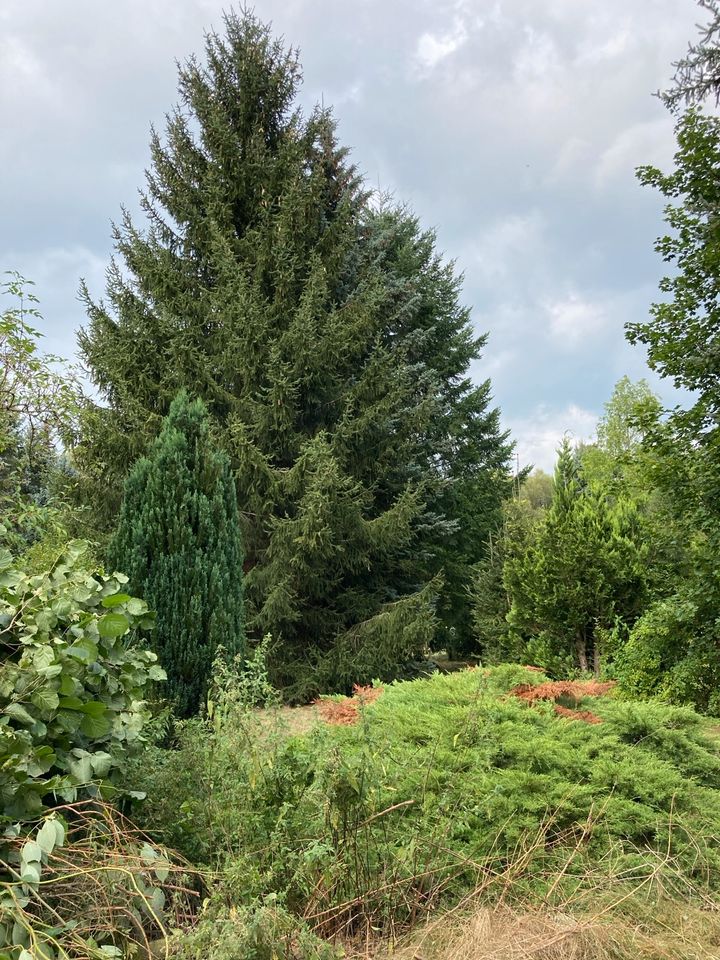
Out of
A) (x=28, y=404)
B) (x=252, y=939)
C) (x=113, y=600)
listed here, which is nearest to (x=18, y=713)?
(x=113, y=600)

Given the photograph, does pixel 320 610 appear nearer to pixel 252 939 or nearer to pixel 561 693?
pixel 561 693

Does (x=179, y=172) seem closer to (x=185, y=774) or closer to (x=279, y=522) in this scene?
(x=279, y=522)

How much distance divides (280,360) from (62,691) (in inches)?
286

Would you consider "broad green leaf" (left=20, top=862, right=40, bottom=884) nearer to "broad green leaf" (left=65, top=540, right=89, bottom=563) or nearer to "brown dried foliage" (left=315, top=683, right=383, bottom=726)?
"broad green leaf" (left=65, top=540, right=89, bottom=563)

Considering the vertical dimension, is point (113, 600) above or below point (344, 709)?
above

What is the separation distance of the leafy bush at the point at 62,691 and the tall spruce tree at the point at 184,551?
1812mm

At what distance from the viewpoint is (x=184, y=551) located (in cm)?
468

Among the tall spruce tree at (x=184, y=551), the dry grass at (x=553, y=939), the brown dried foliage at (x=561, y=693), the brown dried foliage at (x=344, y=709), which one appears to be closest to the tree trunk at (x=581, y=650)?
the brown dried foliage at (x=561, y=693)

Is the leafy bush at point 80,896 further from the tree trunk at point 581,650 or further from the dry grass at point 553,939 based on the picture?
the tree trunk at point 581,650

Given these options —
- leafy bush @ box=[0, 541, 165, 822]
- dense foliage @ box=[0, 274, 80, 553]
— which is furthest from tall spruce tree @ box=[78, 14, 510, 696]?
leafy bush @ box=[0, 541, 165, 822]

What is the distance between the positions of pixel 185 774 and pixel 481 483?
39.6ft

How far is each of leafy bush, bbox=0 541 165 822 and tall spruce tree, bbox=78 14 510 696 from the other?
5.64 meters

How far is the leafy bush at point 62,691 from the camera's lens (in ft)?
6.50

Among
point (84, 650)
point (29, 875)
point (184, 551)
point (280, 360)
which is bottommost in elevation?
point (29, 875)
